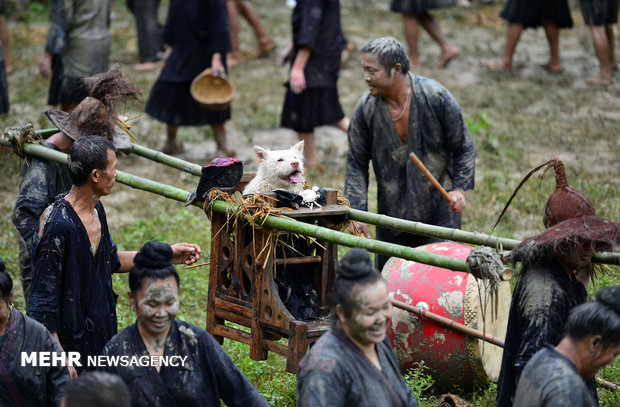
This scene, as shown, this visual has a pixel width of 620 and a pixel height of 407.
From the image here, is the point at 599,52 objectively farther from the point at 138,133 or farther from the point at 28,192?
the point at 28,192

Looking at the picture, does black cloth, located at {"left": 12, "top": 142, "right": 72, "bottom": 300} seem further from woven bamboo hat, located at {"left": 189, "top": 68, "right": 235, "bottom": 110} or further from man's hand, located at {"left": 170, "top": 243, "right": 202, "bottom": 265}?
woven bamboo hat, located at {"left": 189, "top": 68, "right": 235, "bottom": 110}

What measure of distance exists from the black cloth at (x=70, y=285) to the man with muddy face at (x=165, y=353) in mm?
725

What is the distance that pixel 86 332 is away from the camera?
4.48m

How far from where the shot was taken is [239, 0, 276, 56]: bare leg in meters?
14.0

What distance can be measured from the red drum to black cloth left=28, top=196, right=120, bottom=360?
6.23 feet

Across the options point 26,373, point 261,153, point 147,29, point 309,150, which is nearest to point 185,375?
point 26,373

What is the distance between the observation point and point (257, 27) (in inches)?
563

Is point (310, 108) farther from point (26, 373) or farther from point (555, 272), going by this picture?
point (26, 373)

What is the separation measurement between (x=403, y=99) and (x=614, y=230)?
2456 millimetres

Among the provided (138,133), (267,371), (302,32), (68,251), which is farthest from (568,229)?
(138,133)

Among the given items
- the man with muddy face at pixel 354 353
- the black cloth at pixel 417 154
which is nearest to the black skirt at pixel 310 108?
the black cloth at pixel 417 154

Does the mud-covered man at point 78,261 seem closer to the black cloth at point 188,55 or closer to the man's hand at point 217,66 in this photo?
the man's hand at point 217,66

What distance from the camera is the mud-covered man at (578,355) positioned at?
3.23 m

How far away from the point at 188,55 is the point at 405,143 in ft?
14.8
